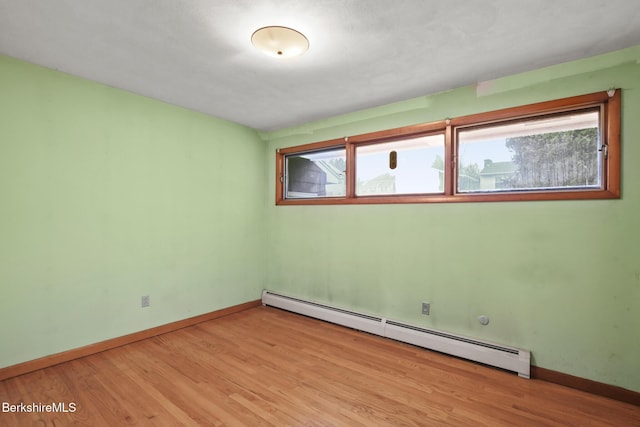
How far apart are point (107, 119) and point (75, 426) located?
2.52 meters

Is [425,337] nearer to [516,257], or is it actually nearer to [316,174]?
[516,257]

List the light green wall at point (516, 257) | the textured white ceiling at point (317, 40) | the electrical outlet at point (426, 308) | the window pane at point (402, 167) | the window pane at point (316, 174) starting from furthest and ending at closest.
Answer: the window pane at point (316, 174) < the window pane at point (402, 167) < the electrical outlet at point (426, 308) < the light green wall at point (516, 257) < the textured white ceiling at point (317, 40)

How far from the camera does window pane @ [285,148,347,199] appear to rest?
3.81 meters

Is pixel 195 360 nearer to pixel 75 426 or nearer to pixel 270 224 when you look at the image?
pixel 75 426

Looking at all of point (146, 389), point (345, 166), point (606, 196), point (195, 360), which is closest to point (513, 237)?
point (606, 196)

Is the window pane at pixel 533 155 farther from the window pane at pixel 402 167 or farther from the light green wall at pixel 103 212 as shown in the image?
the light green wall at pixel 103 212

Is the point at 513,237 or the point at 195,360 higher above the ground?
the point at 513,237

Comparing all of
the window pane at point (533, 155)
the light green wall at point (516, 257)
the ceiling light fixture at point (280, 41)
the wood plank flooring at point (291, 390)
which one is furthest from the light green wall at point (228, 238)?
the ceiling light fixture at point (280, 41)

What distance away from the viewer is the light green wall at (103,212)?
2.37 m

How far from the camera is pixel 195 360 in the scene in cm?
265

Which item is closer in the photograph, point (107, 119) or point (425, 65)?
point (425, 65)

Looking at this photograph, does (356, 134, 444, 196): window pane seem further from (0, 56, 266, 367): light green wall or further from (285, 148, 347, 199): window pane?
(0, 56, 266, 367): light green wall

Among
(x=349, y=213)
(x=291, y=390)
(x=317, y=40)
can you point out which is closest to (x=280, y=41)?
(x=317, y=40)

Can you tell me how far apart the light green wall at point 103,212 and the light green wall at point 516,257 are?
153cm
